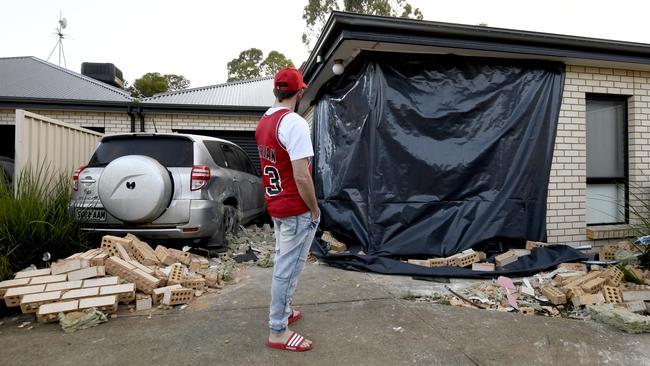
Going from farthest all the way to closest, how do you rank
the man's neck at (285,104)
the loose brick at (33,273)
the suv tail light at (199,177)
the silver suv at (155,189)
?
the suv tail light at (199,177), the silver suv at (155,189), the loose brick at (33,273), the man's neck at (285,104)

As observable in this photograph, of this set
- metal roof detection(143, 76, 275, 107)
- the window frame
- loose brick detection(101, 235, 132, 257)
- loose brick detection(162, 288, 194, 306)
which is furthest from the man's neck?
metal roof detection(143, 76, 275, 107)

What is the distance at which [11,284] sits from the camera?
3367 millimetres

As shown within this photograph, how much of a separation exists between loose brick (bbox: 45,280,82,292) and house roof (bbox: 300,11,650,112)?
3655 mm

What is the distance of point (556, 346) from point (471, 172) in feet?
8.56

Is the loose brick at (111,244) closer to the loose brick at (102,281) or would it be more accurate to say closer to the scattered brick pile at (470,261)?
the loose brick at (102,281)

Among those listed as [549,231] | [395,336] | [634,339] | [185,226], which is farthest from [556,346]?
[185,226]

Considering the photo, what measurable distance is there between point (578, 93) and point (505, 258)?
2.74 m

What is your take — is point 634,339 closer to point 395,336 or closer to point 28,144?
point 395,336

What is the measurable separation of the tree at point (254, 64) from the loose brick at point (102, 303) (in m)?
35.0

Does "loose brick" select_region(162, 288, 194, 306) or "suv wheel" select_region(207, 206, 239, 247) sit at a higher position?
"suv wheel" select_region(207, 206, 239, 247)

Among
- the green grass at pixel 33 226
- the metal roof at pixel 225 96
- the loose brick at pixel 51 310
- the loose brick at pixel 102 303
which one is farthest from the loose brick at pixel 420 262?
the metal roof at pixel 225 96

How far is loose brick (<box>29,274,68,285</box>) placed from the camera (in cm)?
344

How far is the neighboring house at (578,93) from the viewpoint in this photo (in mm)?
4605

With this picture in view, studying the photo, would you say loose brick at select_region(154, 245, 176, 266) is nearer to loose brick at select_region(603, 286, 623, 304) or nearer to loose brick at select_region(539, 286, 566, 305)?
loose brick at select_region(539, 286, 566, 305)
